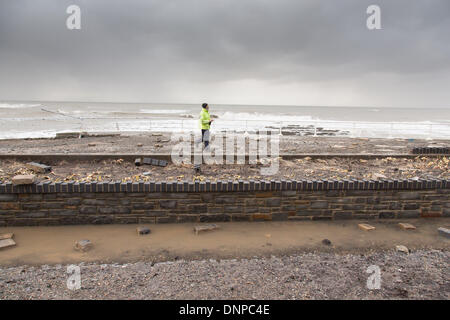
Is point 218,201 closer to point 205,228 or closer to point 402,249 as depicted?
point 205,228

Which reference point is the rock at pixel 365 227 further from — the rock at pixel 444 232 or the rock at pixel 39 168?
the rock at pixel 39 168

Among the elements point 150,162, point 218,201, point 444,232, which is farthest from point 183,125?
point 444,232

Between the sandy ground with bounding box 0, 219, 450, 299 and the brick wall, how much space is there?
0.73 ft

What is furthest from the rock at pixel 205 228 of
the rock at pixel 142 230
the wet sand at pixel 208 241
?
the rock at pixel 142 230

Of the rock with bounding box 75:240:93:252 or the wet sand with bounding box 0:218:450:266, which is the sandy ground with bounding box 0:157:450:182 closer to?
the wet sand with bounding box 0:218:450:266

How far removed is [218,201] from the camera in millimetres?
5512

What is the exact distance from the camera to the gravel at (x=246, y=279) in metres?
3.42

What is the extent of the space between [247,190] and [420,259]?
286cm

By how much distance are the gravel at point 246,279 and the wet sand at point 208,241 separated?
0.26 m

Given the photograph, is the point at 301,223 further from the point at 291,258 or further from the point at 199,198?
the point at 199,198

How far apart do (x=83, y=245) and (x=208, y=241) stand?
1938 millimetres

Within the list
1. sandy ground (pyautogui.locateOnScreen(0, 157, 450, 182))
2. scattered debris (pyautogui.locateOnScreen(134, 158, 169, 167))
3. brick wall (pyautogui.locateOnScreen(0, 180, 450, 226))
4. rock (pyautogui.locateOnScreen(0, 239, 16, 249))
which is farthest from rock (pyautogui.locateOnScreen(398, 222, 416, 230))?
rock (pyautogui.locateOnScreen(0, 239, 16, 249))

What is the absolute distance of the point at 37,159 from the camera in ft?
29.0

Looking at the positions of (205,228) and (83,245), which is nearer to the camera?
(83,245)
